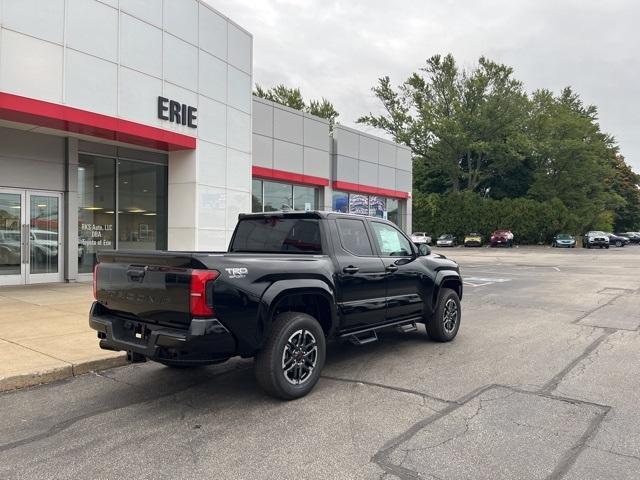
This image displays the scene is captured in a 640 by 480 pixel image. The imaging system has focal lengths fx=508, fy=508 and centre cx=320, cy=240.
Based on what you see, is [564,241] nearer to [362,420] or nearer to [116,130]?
[116,130]

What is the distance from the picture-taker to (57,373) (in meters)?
5.58

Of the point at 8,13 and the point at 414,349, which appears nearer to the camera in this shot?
the point at 414,349

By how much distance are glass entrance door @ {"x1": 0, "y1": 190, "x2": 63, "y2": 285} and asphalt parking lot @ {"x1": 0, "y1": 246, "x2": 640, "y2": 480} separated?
8424mm

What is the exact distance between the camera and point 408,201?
29.6m

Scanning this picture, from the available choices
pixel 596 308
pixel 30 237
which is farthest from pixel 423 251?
pixel 30 237

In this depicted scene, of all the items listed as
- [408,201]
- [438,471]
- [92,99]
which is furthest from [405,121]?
[438,471]

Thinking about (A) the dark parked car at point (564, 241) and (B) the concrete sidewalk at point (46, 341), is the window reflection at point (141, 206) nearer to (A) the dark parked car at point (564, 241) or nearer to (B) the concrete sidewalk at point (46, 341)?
(B) the concrete sidewalk at point (46, 341)

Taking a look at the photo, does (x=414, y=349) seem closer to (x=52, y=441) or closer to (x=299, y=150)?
(x=52, y=441)

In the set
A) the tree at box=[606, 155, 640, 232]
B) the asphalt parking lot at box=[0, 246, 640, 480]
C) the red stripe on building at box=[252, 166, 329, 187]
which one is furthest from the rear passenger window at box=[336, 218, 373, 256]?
the tree at box=[606, 155, 640, 232]

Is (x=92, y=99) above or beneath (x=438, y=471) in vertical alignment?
above

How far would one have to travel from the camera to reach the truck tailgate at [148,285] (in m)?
4.29

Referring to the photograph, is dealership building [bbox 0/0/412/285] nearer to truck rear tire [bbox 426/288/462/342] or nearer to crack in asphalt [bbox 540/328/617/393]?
truck rear tire [bbox 426/288/462/342]

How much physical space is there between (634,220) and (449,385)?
8994cm

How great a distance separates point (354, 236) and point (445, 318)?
2196mm
